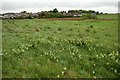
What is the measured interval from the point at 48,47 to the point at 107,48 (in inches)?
154

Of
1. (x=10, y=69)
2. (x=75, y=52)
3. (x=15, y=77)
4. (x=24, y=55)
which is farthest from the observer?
(x=75, y=52)

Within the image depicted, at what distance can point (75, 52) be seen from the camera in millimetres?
16219

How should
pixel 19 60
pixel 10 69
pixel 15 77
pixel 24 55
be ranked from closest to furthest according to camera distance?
1. pixel 15 77
2. pixel 10 69
3. pixel 19 60
4. pixel 24 55

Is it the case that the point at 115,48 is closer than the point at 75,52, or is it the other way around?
the point at 75,52

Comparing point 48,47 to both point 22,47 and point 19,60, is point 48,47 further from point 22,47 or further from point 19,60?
point 19,60

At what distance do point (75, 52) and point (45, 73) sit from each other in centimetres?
405

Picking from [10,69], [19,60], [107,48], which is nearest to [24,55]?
[19,60]

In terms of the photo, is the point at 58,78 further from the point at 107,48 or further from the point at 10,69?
the point at 107,48

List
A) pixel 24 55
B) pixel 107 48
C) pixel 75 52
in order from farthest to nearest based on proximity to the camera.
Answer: pixel 107 48 → pixel 75 52 → pixel 24 55

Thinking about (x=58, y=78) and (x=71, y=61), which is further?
(x=71, y=61)

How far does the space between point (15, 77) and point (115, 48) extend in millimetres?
8530

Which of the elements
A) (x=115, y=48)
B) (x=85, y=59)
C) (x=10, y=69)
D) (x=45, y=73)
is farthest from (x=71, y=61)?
(x=115, y=48)

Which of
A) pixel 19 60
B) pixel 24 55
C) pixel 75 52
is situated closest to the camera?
pixel 19 60

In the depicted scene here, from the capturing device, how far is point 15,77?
12219 mm
